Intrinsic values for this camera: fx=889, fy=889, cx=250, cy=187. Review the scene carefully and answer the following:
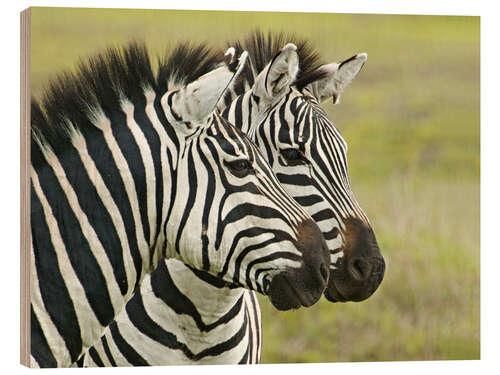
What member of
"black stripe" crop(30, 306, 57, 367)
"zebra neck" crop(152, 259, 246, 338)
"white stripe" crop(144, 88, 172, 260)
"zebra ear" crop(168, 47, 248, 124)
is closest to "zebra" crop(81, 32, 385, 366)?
"zebra neck" crop(152, 259, 246, 338)

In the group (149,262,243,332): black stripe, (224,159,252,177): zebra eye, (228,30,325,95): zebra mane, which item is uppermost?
(228,30,325,95): zebra mane

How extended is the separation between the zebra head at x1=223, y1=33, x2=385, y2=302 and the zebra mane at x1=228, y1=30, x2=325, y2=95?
4 centimetres

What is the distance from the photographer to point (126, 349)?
6078mm

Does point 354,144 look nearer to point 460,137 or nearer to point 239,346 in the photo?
point 460,137

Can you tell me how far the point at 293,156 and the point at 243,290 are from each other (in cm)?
100

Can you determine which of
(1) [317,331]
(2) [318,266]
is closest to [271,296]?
(2) [318,266]

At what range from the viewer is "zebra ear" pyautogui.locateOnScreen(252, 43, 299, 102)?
20.5 ft

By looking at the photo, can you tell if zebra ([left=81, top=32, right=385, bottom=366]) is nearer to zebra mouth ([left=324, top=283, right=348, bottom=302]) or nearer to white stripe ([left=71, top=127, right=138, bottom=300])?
zebra mouth ([left=324, top=283, right=348, bottom=302])

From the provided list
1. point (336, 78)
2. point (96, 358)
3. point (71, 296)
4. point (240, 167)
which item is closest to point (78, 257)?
point (71, 296)

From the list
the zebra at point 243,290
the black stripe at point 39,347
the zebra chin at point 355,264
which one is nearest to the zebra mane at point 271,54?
the zebra at point 243,290

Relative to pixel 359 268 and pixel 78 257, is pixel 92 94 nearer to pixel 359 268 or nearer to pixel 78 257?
pixel 78 257

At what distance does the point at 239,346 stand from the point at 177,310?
56cm

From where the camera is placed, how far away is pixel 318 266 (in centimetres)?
511

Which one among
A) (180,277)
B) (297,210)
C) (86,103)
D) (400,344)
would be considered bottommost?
(400,344)
